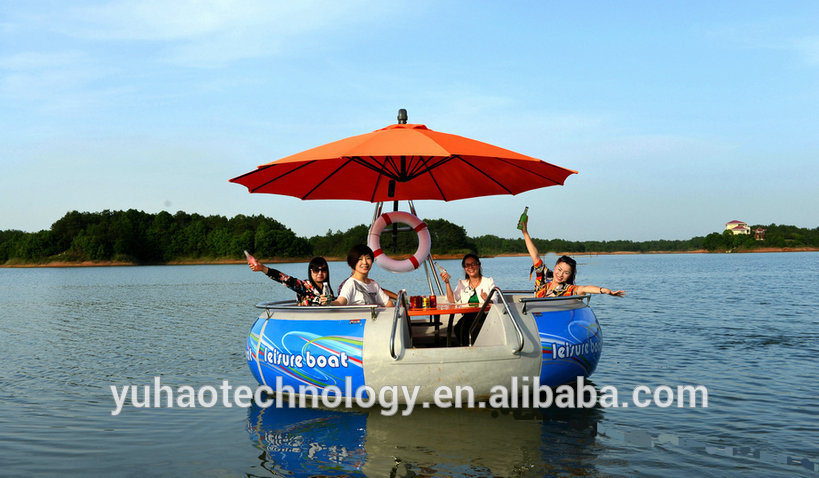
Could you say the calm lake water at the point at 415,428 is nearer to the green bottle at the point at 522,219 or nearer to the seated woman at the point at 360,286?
the seated woman at the point at 360,286

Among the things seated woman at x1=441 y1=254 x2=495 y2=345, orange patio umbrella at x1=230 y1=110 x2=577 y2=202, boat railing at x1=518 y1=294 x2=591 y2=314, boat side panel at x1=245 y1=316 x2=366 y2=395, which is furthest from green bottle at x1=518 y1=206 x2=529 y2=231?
boat side panel at x1=245 y1=316 x2=366 y2=395

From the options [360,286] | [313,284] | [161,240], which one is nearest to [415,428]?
[360,286]

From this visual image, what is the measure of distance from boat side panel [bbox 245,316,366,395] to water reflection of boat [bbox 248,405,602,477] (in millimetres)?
454

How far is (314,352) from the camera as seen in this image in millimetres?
6418

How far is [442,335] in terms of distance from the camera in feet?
28.9

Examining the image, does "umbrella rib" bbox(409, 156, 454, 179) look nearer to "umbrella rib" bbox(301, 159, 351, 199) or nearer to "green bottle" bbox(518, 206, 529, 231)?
"umbrella rib" bbox(301, 159, 351, 199)

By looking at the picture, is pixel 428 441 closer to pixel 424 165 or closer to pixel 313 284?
pixel 313 284

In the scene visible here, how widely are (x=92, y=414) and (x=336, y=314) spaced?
10.9ft

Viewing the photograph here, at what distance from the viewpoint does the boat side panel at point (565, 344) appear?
6656 millimetres

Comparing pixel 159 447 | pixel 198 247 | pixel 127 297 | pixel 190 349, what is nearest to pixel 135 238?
pixel 198 247

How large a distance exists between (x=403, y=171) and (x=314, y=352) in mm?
2852

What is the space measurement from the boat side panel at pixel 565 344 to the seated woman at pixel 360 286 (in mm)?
1836

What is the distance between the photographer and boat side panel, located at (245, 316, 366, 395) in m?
6.29

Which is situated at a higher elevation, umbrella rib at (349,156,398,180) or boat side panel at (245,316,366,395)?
umbrella rib at (349,156,398,180)
